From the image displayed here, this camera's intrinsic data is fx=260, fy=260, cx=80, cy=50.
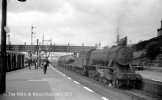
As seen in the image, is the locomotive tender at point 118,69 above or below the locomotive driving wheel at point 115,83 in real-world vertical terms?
above

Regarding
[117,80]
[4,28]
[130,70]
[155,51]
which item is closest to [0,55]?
[4,28]

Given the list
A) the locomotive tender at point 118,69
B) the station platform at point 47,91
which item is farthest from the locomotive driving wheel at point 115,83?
the station platform at point 47,91

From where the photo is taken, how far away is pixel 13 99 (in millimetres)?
10859

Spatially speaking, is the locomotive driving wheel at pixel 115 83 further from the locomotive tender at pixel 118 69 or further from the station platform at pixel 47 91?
the station platform at pixel 47 91

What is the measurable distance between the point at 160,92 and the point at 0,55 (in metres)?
9.00

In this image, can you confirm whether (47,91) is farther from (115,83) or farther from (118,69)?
(118,69)

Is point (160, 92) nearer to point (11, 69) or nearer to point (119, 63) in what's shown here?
point (119, 63)

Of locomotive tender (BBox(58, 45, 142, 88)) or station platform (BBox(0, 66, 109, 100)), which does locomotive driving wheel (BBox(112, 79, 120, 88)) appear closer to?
locomotive tender (BBox(58, 45, 142, 88))

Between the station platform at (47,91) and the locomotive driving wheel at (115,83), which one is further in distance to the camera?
the locomotive driving wheel at (115,83)

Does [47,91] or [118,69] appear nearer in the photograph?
[47,91]

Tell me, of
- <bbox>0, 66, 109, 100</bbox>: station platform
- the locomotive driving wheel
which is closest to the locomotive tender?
the locomotive driving wheel

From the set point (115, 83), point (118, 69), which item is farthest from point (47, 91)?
point (118, 69)

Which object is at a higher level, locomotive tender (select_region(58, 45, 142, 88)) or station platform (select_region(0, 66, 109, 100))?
locomotive tender (select_region(58, 45, 142, 88))

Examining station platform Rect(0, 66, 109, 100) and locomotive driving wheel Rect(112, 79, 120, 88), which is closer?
station platform Rect(0, 66, 109, 100)
